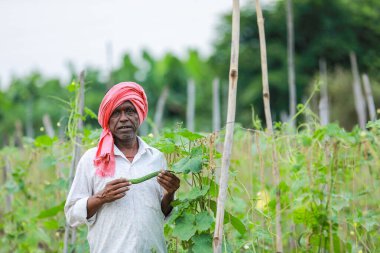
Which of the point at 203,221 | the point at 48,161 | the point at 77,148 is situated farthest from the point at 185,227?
the point at 48,161

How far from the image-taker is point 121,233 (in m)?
2.60

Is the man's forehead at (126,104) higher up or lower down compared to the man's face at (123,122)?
higher up

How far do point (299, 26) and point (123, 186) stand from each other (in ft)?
76.4

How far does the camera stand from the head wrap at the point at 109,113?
8.64ft

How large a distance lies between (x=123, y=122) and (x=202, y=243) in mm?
635

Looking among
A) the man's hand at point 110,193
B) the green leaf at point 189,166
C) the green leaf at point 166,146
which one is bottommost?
the man's hand at point 110,193

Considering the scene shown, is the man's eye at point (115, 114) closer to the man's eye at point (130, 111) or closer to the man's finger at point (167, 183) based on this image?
the man's eye at point (130, 111)

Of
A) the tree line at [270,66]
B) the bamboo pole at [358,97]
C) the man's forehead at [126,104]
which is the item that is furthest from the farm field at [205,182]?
the tree line at [270,66]

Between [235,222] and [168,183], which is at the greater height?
[168,183]

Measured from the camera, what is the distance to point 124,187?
2518 mm

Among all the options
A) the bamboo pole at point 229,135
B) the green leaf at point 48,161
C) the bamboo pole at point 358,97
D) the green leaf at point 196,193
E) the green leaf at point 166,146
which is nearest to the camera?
the bamboo pole at point 229,135

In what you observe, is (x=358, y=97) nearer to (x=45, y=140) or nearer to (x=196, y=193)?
(x=45, y=140)

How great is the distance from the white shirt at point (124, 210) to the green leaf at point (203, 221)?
0.59 feet

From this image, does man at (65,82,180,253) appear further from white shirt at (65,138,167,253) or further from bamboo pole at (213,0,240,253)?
bamboo pole at (213,0,240,253)
